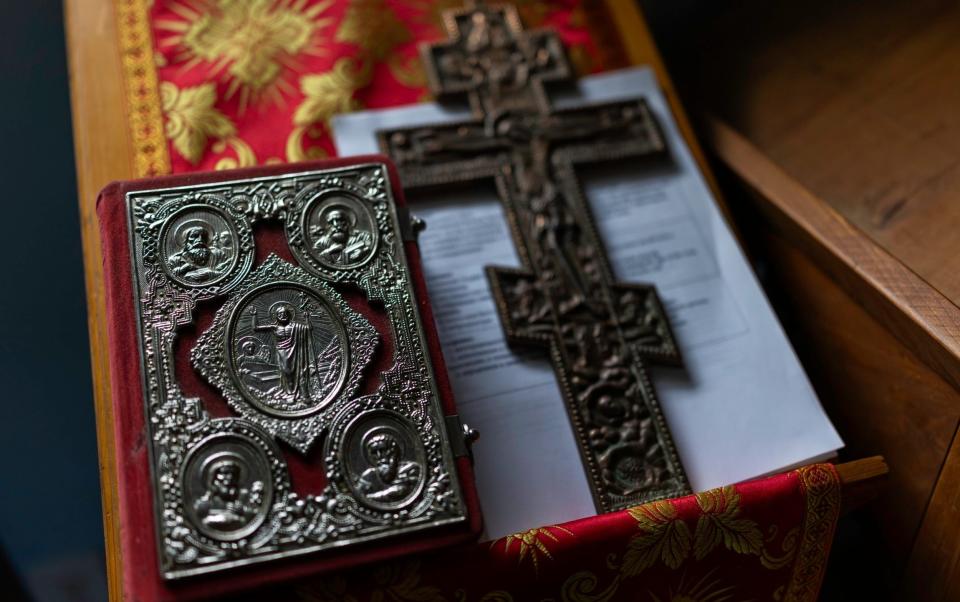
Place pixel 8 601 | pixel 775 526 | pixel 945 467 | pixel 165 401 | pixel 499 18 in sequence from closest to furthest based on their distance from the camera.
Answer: pixel 165 401
pixel 775 526
pixel 945 467
pixel 8 601
pixel 499 18

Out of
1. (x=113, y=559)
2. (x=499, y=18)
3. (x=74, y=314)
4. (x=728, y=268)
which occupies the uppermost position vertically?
(x=499, y=18)

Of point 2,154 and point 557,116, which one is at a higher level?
point 2,154

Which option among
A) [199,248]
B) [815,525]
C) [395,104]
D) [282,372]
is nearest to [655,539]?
[815,525]

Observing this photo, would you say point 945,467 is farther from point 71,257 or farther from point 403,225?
point 71,257

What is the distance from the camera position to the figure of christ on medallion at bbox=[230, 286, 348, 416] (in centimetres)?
89

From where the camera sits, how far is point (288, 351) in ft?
2.99

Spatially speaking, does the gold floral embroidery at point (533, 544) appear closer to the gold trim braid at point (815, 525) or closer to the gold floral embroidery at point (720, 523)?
the gold floral embroidery at point (720, 523)

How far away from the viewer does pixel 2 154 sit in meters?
1.30

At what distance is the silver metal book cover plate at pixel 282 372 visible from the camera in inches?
32.3

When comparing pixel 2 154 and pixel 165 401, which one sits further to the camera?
pixel 2 154

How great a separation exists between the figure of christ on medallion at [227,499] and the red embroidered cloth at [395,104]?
75mm

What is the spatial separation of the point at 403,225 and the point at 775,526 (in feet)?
1.70

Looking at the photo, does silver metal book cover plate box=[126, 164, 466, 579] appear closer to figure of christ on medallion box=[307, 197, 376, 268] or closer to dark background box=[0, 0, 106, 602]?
figure of christ on medallion box=[307, 197, 376, 268]

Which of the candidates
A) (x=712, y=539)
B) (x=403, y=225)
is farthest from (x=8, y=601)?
(x=712, y=539)
